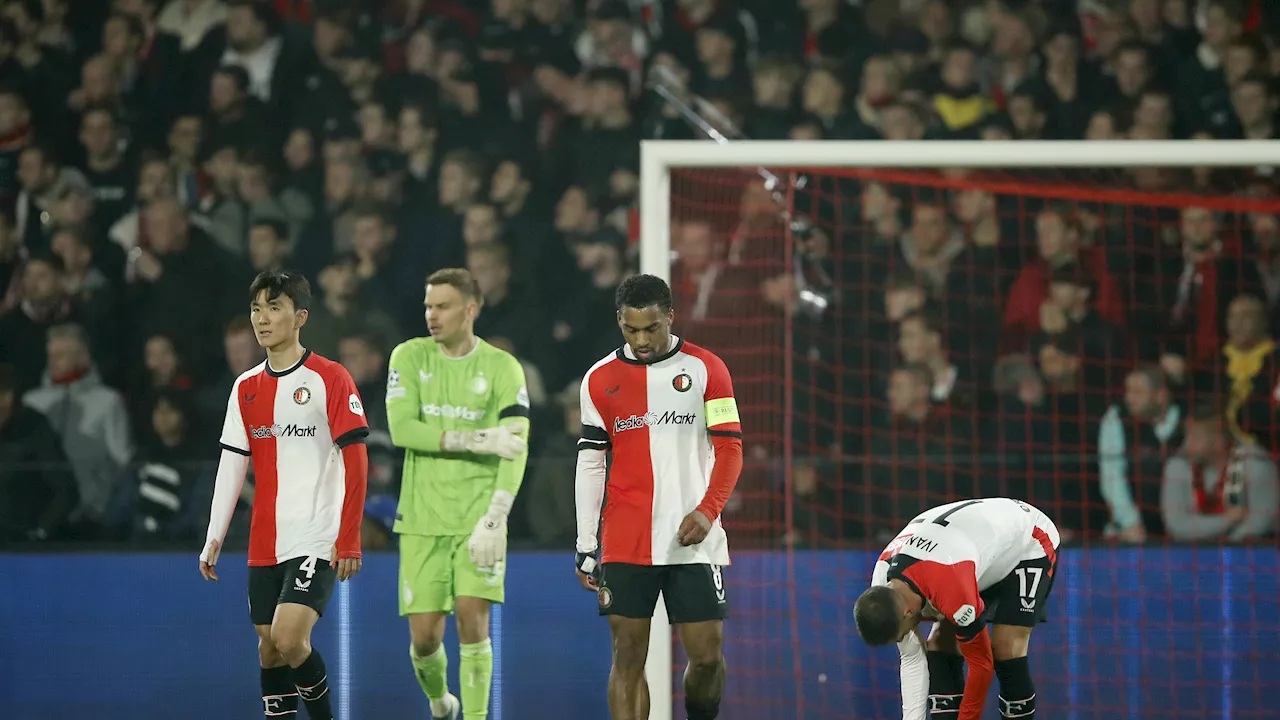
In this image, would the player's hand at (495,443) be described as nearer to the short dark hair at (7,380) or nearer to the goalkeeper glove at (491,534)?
the goalkeeper glove at (491,534)

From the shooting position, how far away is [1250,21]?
29.3ft

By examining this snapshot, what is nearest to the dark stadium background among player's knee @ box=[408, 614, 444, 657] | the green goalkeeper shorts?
player's knee @ box=[408, 614, 444, 657]

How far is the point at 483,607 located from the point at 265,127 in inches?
179

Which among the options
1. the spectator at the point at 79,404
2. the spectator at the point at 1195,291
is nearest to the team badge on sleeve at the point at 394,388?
the spectator at the point at 79,404

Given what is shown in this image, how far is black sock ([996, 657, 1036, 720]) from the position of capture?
4.86 meters

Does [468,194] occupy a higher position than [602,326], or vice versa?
[468,194]

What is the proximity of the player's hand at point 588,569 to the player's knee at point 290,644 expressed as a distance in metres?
0.95

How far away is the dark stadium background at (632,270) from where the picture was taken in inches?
243

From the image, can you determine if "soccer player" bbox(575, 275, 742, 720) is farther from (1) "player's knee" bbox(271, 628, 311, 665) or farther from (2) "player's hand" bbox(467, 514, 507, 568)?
(1) "player's knee" bbox(271, 628, 311, 665)

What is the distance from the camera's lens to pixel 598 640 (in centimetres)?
631

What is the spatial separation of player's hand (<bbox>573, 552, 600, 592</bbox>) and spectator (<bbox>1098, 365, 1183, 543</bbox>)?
2911 mm

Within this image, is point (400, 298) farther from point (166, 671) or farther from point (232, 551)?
point (166, 671)

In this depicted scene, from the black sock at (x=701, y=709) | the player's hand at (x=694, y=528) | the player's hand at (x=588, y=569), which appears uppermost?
the player's hand at (x=694, y=528)

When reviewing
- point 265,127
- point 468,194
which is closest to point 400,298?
point 468,194
